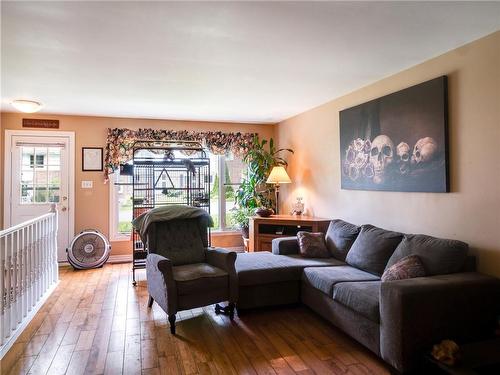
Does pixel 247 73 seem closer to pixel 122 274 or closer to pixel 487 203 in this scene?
pixel 487 203

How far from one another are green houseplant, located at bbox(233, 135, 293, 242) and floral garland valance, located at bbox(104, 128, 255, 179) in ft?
0.78

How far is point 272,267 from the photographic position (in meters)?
3.45

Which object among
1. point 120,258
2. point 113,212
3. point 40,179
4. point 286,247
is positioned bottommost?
point 120,258

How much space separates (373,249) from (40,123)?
196 inches

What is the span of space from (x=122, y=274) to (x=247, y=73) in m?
3.29

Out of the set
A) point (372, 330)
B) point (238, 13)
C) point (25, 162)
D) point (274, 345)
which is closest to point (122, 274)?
point (25, 162)

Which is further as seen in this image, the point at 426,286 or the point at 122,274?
the point at 122,274

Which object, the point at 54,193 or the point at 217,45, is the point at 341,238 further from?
the point at 54,193

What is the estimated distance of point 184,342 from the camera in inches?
110

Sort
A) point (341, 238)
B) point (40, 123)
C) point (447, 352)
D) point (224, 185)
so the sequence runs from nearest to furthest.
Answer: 1. point (447, 352)
2. point (341, 238)
3. point (40, 123)
4. point (224, 185)

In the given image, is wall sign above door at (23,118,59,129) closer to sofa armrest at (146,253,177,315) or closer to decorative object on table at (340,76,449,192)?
sofa armrest at (146,253,177,315)

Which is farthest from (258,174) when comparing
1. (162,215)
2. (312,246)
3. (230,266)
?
(230,266)

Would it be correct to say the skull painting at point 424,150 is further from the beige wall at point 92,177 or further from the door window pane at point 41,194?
the door window pane at point 41,194

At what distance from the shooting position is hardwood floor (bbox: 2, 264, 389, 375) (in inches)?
95.2
